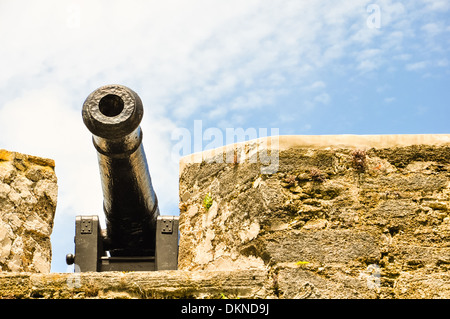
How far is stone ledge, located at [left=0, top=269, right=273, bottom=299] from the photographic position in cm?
479

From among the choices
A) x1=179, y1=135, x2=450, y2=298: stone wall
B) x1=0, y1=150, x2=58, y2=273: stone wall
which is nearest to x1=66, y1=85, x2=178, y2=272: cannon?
x1=0, y1=150, x2=58, y2=273: stone wall

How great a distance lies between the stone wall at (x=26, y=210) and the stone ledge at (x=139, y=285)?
93cm

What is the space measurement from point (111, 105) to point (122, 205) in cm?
134

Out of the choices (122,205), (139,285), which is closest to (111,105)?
(122,205)

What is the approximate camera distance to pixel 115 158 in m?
6.67

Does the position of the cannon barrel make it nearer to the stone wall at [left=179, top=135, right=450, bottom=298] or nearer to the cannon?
the cannon

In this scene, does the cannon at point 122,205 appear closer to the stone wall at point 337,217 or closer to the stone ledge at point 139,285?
the stone wall at point 337,217

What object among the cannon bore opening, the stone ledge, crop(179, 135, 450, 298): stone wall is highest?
the cannon bore opening

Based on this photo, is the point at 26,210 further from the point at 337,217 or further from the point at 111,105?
the point at 337,217

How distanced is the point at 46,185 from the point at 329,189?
2.40 metres

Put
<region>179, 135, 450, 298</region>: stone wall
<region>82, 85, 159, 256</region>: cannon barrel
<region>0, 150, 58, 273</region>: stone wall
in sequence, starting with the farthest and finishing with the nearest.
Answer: <region>82, 85, 159, 256</region>: cannon barrel < <region>0, 150, 58, 273</region>: stone wall < <region>179, 135, 450, 298</region>: stone wall

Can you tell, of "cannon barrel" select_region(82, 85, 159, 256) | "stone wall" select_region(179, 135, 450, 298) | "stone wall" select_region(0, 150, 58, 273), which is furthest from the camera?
"cannon barrel" select_region(82, 85, 159, 256)

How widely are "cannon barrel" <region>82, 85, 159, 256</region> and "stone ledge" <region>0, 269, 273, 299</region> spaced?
1475 mm

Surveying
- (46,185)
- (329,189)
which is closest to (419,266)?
(329,189)
